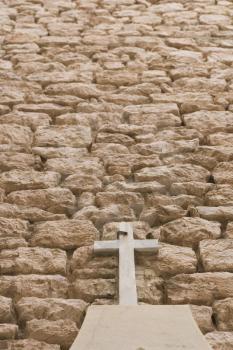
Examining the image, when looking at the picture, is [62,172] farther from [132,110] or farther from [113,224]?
[132,110]

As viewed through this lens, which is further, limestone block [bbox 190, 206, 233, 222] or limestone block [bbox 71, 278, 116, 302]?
limestone block [bbox 190, 206, 233, 222]

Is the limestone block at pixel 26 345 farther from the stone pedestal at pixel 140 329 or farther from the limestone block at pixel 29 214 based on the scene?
the limestone block at pixel 29 214

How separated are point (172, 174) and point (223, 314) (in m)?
0.87

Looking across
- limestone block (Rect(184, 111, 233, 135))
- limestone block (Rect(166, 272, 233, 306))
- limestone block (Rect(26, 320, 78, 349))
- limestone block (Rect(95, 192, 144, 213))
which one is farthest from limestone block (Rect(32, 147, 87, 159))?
limestone block (Rect(26, 320, 78, 349))

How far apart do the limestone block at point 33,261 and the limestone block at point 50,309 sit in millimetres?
159

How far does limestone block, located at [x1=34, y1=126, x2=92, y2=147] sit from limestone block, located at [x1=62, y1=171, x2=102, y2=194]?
31 cm

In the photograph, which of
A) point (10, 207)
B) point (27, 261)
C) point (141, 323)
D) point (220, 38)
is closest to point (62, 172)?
point (10, 207)

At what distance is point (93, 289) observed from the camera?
7.18 ft

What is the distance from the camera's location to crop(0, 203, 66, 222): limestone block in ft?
8.34

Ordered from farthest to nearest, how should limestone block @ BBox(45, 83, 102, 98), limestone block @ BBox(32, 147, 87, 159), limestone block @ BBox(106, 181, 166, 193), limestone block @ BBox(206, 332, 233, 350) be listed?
limestone block @ BBox(45, 83, 102, 98) < limestone block @ BBox(32, 147, 87, 159) < limestone block @ BBox(106, 181, 166, 193) < limestone block @ BBox(206, 332, 233, 350)

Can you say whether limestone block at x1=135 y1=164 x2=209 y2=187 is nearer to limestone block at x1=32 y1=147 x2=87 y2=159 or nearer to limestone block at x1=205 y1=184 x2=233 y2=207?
limestone block at x1=205 y1=184 x2=233 y2=207

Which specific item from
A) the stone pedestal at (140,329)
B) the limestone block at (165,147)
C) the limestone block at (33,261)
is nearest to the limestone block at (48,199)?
the limestone block at (33,261)

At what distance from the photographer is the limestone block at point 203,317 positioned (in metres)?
2.05

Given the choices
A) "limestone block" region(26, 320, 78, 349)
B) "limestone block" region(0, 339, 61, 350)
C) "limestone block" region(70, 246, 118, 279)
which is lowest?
"limestone block" region(0, 339, 61, 350)
